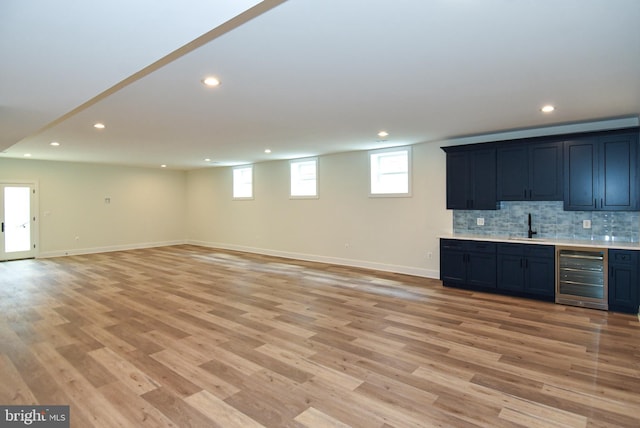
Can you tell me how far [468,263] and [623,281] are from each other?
1935 mm

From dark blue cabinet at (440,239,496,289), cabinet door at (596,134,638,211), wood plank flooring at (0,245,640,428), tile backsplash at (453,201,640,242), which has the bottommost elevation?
wood plank flooring at (0,245,640,428)

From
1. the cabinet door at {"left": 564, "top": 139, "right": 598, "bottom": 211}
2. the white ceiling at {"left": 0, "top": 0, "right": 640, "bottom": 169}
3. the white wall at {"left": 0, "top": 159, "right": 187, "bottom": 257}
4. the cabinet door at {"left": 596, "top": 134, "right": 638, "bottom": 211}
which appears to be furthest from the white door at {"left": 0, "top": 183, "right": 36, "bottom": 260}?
the cabinet door at {"left": 596, "top": 134, "right": 638, "bottom": 211}

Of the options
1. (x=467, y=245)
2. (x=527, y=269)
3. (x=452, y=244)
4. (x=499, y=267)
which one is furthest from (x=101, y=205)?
(x=527, y=269)

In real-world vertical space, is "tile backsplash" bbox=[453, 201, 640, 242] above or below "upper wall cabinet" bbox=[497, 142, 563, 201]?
below

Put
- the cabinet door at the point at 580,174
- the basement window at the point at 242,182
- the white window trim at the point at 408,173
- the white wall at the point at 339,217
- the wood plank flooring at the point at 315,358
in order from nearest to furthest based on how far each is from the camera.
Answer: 1. the wood plank flooring at the point at 315,358
2. the cabinet door at the point at 580,174
3. the white wall at the point at 339,217
4. the white window trim at the point at 408,173
5. the basement window at the point at 242,182

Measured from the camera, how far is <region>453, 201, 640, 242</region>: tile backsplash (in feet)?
16.5

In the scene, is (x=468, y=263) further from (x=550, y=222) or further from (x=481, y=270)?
(x=550, y=222)

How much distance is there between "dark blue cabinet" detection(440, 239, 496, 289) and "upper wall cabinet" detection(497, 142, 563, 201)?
2.99ft

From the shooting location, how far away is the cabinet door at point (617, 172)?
4.72 metres

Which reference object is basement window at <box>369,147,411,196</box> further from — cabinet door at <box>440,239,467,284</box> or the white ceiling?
the white ceiling

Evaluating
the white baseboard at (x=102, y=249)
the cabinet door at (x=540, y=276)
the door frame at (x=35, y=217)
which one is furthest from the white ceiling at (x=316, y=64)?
the white baseboard at (x=102, y=249)

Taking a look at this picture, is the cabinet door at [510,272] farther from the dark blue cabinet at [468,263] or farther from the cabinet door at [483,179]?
the cabinet door at [483,179]

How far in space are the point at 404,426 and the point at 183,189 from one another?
11.7m

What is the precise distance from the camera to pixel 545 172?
5.33 metres
